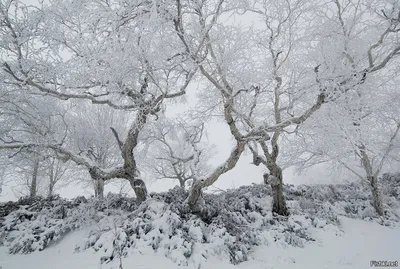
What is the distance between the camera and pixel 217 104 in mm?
8742

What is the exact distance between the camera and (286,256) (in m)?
6.22

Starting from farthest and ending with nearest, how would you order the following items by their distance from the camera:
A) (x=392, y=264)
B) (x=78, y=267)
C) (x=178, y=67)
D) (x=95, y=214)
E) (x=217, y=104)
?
(x=217, y=104)
(x=95, y=214)
(x=178, y=67)
(x=392, y=264)
(x=78, y=267)

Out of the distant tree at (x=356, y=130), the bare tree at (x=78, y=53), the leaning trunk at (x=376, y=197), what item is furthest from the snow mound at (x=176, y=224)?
the bare tree at (x=78, y=53)

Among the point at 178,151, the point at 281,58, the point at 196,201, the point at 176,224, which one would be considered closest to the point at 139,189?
the point at 196,201

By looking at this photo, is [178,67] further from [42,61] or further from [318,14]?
[318,14]

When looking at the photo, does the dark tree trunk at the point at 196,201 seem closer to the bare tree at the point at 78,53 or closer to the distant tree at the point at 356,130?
the bare tree at the point at 78,53

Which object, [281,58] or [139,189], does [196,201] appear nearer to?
[139,189]

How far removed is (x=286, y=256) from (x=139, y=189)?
496 cm

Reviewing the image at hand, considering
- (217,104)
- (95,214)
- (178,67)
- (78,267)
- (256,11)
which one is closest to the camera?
(78,267)

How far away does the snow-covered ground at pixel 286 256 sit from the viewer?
539 cm

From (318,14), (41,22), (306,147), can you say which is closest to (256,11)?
(318,14)

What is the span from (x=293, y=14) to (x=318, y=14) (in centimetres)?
118

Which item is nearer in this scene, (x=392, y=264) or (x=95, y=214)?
(x=392, y=264)

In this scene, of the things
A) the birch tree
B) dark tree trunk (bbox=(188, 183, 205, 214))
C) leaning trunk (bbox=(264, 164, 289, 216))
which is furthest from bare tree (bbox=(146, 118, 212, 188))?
leaning trunk (bbox=(264, 164, 289, 216))
